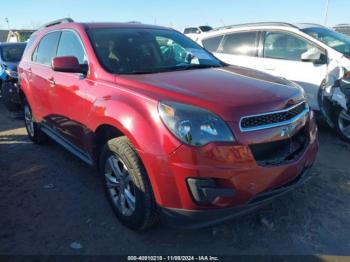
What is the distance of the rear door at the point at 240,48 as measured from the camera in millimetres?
6410

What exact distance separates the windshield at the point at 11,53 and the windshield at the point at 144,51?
252 inches

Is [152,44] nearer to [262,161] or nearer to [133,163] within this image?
[133,163]

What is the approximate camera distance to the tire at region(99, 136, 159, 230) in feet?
9.05

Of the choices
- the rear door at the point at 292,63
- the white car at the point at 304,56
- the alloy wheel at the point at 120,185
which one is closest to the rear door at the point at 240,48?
the white car at the point at 304,56

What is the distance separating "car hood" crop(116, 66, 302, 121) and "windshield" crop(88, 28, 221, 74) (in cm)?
30

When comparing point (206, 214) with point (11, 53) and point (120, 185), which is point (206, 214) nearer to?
point (120, 185)

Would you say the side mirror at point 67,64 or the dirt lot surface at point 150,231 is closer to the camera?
the dirt lot surface at point 150,231

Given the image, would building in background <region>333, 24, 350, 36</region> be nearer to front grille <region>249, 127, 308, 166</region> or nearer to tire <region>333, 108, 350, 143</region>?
tire <region>333, 108, 350, 143</region>

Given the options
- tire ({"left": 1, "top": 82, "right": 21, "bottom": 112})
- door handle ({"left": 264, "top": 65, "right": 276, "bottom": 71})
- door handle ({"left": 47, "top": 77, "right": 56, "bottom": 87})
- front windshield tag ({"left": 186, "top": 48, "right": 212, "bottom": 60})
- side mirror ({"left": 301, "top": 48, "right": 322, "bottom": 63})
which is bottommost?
tire ({"left": 1, "top": 82, "right": 21, "bottom": 112})

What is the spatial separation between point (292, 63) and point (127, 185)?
155 inches

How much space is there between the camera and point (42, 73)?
4594mm

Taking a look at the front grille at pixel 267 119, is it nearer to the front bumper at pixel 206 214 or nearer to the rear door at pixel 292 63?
the front bumper at pixel 206 214

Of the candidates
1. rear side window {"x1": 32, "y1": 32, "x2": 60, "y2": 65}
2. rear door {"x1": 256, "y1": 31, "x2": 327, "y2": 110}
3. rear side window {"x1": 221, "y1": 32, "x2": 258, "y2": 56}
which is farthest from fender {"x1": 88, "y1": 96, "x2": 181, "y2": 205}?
rear side window {"x1": 221, "y1": 32, "x2": 258, "y2": 56}

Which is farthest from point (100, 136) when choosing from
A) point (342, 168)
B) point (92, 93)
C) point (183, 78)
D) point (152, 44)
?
point (342, 168)
